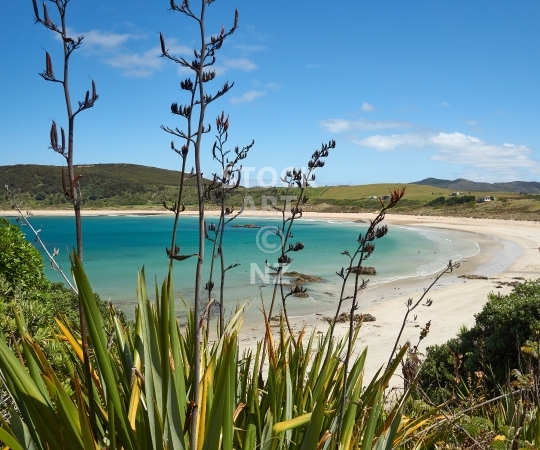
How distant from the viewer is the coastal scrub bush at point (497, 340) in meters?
5.13

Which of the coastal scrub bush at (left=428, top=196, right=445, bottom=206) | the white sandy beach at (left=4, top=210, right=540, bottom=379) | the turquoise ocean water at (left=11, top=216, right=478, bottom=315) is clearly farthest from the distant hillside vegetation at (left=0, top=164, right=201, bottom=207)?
the white sandy beach at (left=4, top=210, right=540, bottom=379)

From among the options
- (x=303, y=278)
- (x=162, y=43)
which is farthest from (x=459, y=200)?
(x=162, y=43)

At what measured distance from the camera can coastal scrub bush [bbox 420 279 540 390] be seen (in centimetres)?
513

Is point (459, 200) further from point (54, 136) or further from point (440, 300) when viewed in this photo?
point (54, 136)

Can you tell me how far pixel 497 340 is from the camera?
5387 mm

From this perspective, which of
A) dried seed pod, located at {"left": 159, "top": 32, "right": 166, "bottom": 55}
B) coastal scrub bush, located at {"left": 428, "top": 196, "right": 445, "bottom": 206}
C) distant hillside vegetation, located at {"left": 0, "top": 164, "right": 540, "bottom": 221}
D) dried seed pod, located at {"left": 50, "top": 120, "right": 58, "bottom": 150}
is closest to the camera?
dried seed pod, located at {"left": 50, "top": 120, "right": 58, "bottom": 150}

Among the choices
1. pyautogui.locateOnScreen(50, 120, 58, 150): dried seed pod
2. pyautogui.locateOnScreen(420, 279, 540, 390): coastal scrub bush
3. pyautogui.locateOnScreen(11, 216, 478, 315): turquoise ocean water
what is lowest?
pyautogui.locateOnScreen(11, 216, 478, 315): turquoise ocean water

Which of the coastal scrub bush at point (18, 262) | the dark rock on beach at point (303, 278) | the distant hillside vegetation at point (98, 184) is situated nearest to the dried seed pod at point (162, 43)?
the coastal scrub bush at point (18, 262)

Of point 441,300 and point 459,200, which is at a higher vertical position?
point 459,200

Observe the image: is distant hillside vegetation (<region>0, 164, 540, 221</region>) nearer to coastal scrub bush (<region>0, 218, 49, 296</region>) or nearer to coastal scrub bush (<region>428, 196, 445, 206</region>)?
coastal scrub bush (<region>428, 196, 445, 206</region>)

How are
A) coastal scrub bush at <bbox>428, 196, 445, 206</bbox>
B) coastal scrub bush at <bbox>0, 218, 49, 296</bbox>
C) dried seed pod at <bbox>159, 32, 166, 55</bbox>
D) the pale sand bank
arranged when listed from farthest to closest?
coastal scrub bush at <bbox>428, 196, 445, 206</bbox>
the pale sand bank
coastal scrub bush at <bbox>0, 218, 49, 296</bbox>
dried seed pod at <bbox>159, 32, 166, 55</bbox>

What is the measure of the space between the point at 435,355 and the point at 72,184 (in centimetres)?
583

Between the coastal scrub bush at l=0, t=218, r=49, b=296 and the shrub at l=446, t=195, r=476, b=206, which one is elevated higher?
the shrub at l=446, t=195, r=476, b=206

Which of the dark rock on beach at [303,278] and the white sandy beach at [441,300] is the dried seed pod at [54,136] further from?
the dark rock on beach at [303,278]
